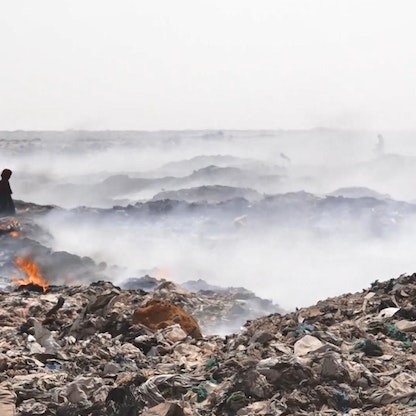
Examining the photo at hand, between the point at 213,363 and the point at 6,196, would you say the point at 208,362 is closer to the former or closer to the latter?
the point at 213,363

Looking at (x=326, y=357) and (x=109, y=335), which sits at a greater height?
(x=326, y=357)

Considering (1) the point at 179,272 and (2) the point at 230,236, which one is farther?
(2) the point at 230,236

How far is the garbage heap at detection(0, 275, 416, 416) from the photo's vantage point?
16.6 ft

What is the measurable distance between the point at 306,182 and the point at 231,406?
48.4m

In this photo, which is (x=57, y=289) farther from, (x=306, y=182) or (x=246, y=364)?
(x=306, y=182)

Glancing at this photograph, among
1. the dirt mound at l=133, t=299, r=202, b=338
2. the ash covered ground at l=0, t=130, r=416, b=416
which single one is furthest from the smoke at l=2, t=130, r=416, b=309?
the dirt mound at l=133, t=299, r=202, b=338

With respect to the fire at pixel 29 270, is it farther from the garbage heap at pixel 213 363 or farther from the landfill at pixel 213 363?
the garbage heap at pixel 213 363

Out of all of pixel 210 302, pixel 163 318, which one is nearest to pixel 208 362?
pixel 163 318

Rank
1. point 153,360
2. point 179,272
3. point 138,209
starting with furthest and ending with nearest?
point 138,209 → point 179,272 → point 153,360

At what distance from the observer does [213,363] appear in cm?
609

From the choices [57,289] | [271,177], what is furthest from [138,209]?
[271,177]

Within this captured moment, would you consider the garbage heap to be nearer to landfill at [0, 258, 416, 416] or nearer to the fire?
landfill at [0, 258, 416, 416]

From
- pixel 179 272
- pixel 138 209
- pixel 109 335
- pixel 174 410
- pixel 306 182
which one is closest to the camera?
pixel 174 410

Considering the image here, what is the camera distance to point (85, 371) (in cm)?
640
